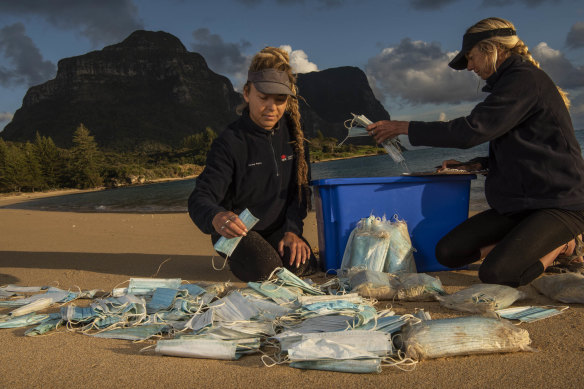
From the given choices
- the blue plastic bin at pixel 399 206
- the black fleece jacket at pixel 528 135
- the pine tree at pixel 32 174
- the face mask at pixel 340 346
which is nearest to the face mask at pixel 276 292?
the face mask at pixel 340 346

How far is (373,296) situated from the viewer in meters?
2.66

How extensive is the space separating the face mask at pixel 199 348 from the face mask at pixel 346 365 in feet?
1.03

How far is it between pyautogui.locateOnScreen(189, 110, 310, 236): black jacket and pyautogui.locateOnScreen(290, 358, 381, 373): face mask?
172cm

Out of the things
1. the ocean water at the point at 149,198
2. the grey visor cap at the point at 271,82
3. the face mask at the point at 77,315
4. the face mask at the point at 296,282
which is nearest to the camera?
the face mask at the point at 77,315

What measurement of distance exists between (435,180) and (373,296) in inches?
49.2

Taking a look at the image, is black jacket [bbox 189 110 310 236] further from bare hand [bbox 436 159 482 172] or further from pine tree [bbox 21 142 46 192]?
pine tree [bbox 21 142 46 192]

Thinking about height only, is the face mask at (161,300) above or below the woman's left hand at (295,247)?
below

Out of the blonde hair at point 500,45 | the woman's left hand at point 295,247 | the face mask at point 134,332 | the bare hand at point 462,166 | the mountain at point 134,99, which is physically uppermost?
the mountain at point 134,99

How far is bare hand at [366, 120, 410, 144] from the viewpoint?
3.13m

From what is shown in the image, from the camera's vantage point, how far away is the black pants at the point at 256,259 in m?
3.12

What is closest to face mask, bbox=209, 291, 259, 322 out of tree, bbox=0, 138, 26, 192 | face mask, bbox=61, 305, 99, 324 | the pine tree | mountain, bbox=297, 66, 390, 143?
face mask, bbox=61, 305, 99, 324

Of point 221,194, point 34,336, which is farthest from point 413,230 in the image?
point 34,336

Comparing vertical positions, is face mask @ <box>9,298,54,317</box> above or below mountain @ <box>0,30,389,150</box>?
below

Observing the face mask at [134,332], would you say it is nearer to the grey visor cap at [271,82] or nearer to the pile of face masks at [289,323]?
the pile of face masks at [289,323]
